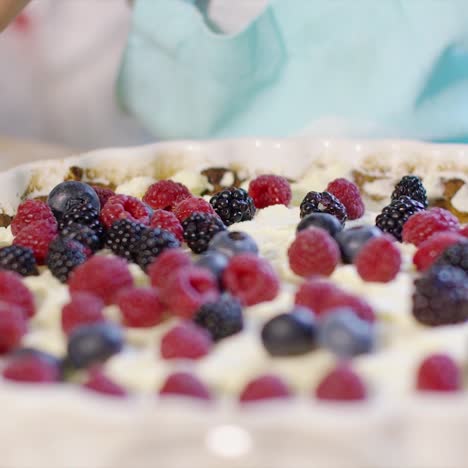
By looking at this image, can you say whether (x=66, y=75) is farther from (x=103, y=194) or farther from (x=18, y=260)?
(x=18, y=260)

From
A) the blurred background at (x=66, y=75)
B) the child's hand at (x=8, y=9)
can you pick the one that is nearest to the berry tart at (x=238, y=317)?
the child's hand at (x=8, y=9)

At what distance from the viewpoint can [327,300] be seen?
0.98 metres

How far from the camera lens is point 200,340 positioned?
0.92 metres

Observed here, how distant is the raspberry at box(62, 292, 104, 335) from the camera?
977mm

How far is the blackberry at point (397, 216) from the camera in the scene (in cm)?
132

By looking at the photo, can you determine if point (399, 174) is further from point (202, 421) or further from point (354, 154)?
point (202, 421)

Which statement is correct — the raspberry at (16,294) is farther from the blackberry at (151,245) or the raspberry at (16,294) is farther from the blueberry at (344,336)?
the blueberry at (344,336)

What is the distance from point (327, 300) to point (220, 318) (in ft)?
0.43

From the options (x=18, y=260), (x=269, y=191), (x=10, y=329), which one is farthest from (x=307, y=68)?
(x=10, y=329)

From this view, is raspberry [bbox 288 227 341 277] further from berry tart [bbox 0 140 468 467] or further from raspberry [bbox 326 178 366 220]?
raspberry [bbox 326 178 366 220]

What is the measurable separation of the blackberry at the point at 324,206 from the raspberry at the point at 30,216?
419 mm

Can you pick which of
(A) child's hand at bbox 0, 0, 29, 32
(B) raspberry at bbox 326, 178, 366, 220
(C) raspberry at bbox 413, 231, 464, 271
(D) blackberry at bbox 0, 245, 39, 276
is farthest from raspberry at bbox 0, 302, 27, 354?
(A) child's hand at bbox 0, 0, 29, 32

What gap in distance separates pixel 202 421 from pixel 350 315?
0.97 ft

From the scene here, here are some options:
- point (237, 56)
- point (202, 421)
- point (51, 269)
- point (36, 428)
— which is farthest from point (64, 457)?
point (237, 56)
